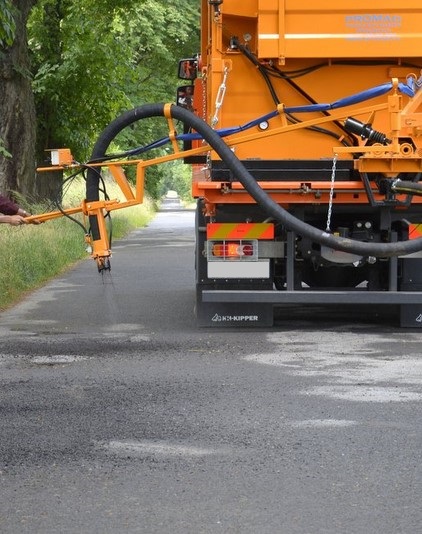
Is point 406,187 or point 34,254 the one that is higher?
point 406,187

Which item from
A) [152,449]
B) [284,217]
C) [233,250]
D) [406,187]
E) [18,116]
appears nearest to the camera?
[152,449]

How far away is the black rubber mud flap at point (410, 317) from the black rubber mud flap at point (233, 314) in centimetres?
113

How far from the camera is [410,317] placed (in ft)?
37.8

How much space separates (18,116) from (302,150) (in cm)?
1483

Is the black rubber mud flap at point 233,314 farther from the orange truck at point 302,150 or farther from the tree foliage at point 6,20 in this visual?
the tree foliage at point 6,20

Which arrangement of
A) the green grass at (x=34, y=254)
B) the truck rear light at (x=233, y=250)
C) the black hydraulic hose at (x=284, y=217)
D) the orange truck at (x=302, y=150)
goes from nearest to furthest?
the black hydraulic hose at (x=284, y=217), the orange truck at (x=302, y=150), the truck rear light at (x=233, y=250), the green grass at (x=34, y=254)

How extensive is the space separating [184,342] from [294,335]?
1037 millimetres

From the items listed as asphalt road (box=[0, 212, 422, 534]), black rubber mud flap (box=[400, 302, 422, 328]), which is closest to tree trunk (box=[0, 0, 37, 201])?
asphalt road (box=[0, 212, 422, 534])

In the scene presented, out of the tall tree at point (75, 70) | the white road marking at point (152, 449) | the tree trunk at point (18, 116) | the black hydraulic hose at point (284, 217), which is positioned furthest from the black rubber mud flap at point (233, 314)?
the tall tree at point (75, 70)

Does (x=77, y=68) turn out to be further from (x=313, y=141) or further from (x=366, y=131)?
(x=366, y=131)

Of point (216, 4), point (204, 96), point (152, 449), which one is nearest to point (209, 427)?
point (152, 449)

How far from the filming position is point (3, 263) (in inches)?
634

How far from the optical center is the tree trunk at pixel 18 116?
82.1ft

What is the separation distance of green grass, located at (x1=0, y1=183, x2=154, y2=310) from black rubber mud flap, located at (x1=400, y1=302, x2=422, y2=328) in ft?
11.4
